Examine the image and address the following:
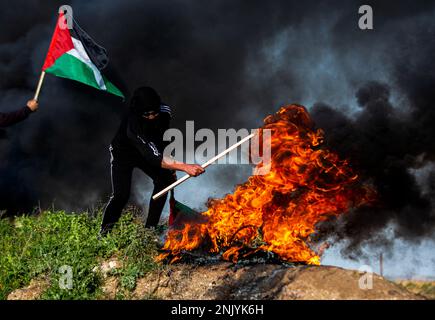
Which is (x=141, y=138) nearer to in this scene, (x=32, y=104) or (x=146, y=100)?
(x=146, y=100)

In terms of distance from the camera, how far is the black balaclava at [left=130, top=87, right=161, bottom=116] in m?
Answer: 6.76

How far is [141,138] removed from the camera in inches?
273

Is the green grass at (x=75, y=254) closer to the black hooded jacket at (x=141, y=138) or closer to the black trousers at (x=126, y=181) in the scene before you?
the black trousers at (x=126, y=181)

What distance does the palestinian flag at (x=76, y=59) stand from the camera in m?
7.54

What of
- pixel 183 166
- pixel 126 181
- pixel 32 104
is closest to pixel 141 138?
pixel 183 166

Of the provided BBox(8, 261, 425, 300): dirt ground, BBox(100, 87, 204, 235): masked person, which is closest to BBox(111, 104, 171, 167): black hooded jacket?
BBox(100, 87, 204, 235): masked person

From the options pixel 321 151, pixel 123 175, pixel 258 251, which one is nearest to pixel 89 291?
pixel 123 175

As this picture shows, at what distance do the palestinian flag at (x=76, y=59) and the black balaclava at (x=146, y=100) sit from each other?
1022 mm

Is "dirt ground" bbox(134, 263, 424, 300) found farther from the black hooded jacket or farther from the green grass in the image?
the black hooded jacket

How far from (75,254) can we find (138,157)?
6.09 feet

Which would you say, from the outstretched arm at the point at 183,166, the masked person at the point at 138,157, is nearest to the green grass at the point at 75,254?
the masked person at the point at 138,157

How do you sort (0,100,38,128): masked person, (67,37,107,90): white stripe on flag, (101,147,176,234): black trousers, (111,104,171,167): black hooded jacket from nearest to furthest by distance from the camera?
(111,104,171,167): black hooded jacket → (0,100,38,128): masked person → (101,147,176,234): black trousers → (67,37,107,90): white stripe on flag
